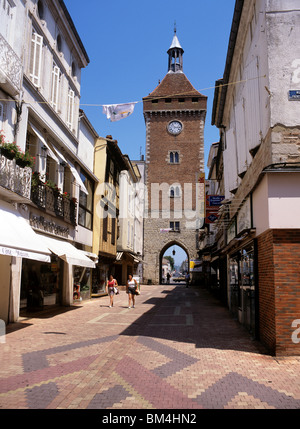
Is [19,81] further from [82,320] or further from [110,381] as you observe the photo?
[110,381]

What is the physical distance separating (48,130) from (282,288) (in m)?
10.8

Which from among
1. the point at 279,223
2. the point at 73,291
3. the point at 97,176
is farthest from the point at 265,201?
the point at 97,176

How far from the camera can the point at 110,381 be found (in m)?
5.95

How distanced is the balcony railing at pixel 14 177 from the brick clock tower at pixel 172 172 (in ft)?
112

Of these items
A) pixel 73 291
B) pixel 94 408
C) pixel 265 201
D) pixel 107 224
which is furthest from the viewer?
pixel 107 224

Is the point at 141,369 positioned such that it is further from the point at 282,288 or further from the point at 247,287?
the point at 247,287

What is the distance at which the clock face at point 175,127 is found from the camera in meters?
48.4

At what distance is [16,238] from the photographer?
31.0ft

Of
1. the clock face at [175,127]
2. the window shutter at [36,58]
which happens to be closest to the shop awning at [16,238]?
the window shutter at [36,58]

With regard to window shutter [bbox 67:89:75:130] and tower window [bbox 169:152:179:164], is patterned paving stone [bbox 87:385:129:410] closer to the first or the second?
window shutter [bbox 67:89:75:130]

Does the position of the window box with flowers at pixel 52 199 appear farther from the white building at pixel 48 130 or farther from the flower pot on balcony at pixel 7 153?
the flower pot on balcony at pixel 7 153

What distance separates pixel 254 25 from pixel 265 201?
Result: 512 centimetres

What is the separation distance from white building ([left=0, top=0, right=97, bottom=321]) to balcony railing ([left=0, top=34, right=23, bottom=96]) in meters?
0.03

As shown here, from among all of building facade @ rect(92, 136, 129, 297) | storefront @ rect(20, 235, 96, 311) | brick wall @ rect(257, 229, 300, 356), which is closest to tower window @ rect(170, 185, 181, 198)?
building facade @ rect(92, 136, 129, 297)
